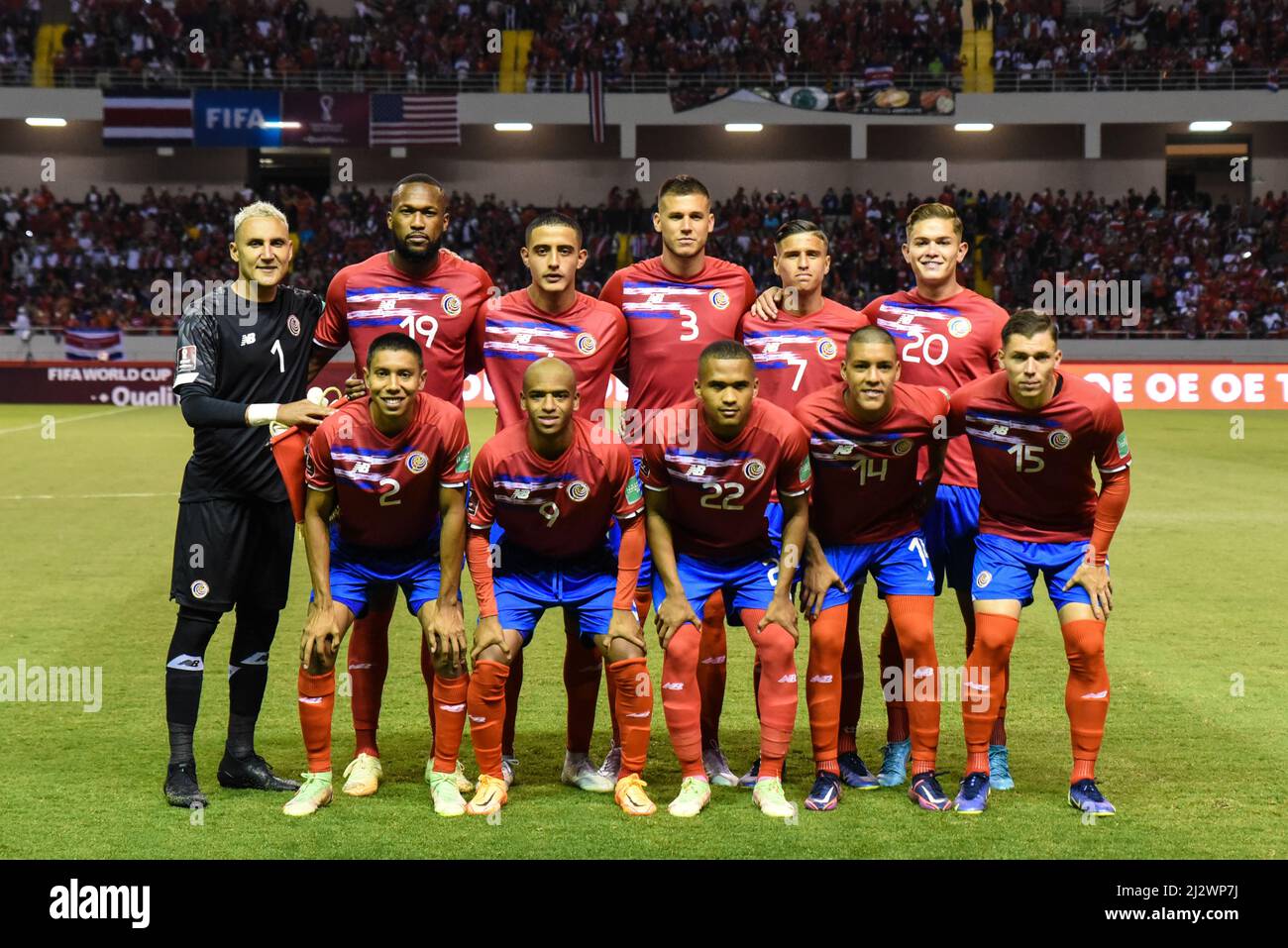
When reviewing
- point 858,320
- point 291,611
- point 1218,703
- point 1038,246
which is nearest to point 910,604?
point 858,320

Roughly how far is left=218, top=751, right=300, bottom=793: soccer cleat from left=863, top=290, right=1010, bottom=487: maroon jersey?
3011 mm

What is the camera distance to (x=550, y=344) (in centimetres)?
616

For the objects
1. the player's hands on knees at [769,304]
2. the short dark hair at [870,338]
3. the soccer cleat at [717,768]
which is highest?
the player's hands on knees at [769,304]

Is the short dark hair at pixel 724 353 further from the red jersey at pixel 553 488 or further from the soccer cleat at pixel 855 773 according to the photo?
the soccer cleat at pixel 855 773

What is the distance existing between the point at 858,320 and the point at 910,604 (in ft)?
4.41

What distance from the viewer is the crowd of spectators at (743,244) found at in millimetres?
33000

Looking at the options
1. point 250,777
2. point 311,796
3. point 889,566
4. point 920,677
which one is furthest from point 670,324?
point 250,777

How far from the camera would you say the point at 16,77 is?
37.0 metres

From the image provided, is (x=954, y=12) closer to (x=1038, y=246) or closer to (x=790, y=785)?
(x=1038, y=246)

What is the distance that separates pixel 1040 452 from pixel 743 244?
1178 inches

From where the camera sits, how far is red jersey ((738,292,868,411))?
20.7 ft

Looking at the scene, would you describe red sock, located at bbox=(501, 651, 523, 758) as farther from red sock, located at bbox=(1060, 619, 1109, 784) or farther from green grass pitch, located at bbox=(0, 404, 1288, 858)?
red sock, located at bbox=(1060, 619, 1109, 784)

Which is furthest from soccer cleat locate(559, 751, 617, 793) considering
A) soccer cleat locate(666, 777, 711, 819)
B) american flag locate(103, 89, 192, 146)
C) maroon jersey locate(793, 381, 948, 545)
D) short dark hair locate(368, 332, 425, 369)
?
american flag locate(103, 89, 192, 146)

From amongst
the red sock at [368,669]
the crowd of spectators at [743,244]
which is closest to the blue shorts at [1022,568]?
the red sock at [368,669]
